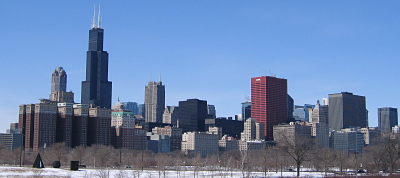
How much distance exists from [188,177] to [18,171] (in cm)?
2402

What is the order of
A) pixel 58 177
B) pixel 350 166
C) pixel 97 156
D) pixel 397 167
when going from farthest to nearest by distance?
pixel 97 156 < pixel 350 166 < pixel 397 167 < pixel 58 177

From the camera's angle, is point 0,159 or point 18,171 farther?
point 0,159

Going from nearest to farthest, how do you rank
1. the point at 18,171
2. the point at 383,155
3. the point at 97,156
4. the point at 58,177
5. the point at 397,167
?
the point at 58,177 < the point at 18,171 < the point at 383,155 < the point at 397,167 < the point at 97,156

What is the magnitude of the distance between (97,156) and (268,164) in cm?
4802

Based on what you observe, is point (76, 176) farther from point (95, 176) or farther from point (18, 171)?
point (18, 171)

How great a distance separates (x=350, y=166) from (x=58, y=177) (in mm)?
96963

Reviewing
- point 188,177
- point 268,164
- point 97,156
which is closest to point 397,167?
point 268,164

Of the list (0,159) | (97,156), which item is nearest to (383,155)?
(97,156)

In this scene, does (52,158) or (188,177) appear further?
(52,158)

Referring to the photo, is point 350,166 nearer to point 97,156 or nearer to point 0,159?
point 97,156

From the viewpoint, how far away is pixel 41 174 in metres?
85.3

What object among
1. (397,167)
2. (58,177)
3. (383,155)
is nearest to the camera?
(58,177)

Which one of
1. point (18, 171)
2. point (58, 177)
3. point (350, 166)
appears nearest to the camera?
point (58, 177)

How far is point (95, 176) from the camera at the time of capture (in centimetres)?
8494
